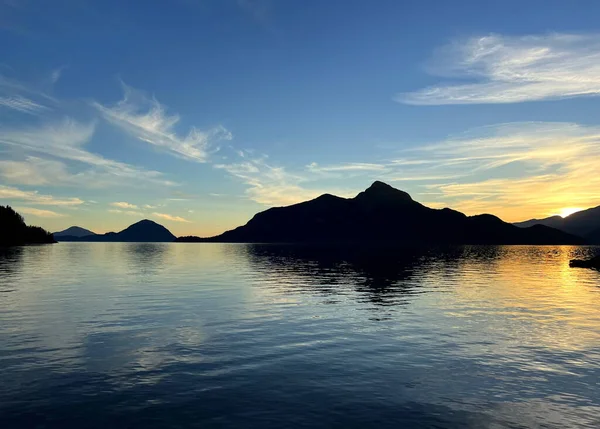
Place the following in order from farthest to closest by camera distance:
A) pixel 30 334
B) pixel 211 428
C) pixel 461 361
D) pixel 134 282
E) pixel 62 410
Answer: pixel 134 282
pixel 30 334
pixel 461 361
pixel 62 410
pixel 211 428

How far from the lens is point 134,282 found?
235 feet

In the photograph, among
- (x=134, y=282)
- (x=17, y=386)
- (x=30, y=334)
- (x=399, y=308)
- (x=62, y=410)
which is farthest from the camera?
(x=134, y=282)

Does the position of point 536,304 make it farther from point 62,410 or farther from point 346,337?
point 62,410

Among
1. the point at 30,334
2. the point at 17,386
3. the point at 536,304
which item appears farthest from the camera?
the point at 536,304

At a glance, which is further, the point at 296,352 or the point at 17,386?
the point at 296,352

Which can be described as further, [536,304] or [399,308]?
[536,304]

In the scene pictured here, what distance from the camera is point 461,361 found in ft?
82.8

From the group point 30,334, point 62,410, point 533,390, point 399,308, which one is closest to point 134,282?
point 30,334

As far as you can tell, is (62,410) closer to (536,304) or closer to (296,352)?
(296,352)

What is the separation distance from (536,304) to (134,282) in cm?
6059

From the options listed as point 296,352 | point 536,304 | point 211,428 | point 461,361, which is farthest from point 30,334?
point 536,304

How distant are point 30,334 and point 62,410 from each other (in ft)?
57.1

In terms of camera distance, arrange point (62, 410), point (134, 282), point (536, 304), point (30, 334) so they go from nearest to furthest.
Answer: point (62, 410)
point (30, 334)
point (536, 304)
point (134, 282)

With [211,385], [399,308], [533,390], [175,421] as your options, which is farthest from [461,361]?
[399,308]
